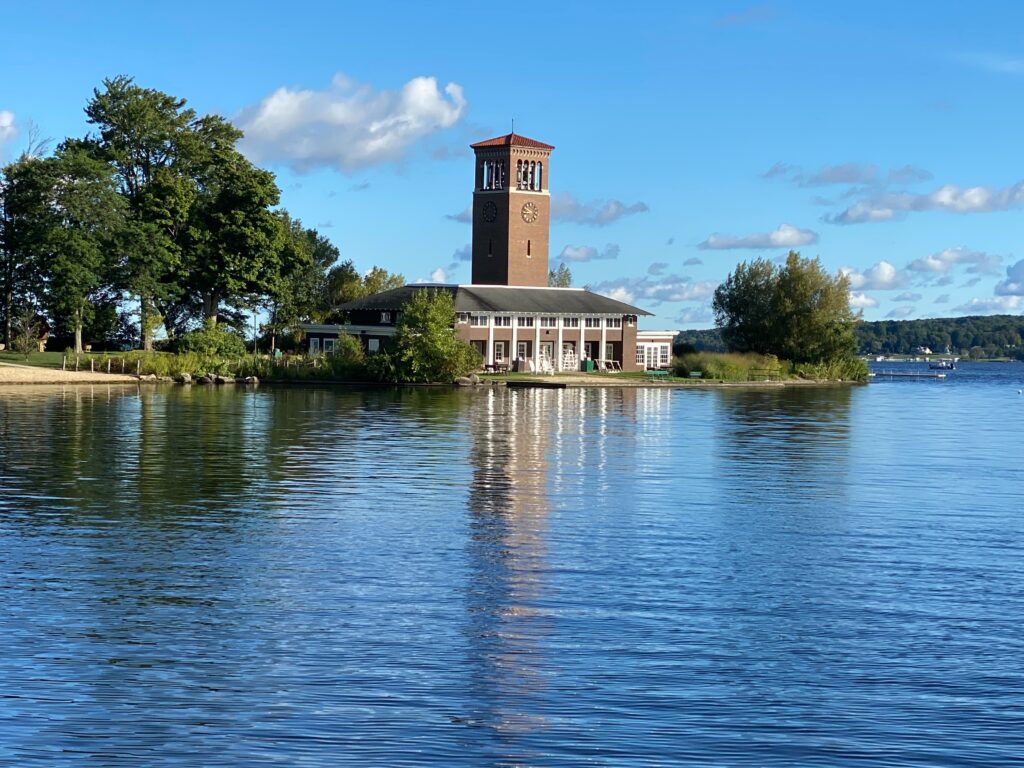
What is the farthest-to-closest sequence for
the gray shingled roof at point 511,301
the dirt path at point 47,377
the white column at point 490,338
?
the gray shingled roof at point 511,301 → the white column at point 490,338 → the dirt path at point 47,377

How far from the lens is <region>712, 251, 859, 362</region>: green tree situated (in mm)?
114938

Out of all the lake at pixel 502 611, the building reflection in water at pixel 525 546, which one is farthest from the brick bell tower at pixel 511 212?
the lake at pixel 502 611

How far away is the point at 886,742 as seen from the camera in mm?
11602

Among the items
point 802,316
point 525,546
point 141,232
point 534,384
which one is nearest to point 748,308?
point 802,316

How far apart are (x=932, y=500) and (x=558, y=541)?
1054 centimetres

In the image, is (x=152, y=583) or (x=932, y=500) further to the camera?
(x=932, y=500)

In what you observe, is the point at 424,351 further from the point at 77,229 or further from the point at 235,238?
the point at 77,229

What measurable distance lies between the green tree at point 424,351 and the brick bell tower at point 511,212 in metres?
24.9

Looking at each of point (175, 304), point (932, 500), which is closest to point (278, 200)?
point (175, 304)

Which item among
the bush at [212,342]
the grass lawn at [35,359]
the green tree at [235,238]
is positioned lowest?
the grass lawn at [35,359]

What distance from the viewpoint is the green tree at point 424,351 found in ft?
273

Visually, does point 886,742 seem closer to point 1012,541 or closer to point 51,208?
point 1012,541

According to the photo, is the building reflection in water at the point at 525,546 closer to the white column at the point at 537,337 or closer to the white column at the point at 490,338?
the white column at the point at 490,338

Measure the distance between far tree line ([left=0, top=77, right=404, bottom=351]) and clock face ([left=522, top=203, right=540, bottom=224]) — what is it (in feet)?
79.2
